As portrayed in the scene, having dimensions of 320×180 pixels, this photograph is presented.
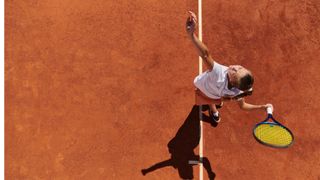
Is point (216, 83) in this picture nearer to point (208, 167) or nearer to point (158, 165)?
point (208, 167)

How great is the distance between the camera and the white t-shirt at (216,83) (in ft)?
12.2

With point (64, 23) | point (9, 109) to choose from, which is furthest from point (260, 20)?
point (9, 109)

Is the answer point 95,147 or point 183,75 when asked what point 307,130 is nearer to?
point 183,75

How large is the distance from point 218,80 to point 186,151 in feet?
5.10

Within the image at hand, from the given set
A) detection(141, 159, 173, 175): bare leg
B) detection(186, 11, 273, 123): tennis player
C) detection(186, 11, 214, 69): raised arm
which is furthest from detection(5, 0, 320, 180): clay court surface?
detection(186, 11, 214, 69): raised arm

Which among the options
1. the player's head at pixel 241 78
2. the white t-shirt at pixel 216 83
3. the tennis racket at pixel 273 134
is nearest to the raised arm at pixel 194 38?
the white t-shirt at pixel 216 83

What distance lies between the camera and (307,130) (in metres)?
4.89

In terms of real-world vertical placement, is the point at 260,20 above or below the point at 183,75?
above

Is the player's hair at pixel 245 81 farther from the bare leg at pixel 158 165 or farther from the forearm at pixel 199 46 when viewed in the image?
the bare leg at pixel 158 165

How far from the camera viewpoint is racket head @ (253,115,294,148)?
4.16m

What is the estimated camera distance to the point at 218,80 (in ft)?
12.3

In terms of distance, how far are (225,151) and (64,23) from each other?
3.00m

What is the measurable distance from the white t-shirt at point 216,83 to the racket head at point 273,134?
698 mm

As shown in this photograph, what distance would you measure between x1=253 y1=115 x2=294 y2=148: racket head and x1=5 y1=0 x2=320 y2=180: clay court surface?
63 cm
